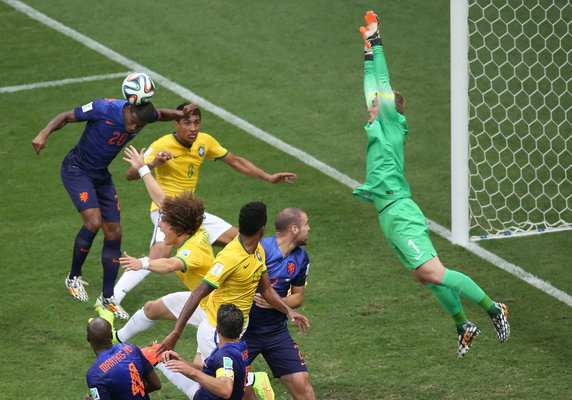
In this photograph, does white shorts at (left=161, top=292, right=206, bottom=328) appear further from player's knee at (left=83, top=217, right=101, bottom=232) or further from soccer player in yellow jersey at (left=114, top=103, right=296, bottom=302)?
player's knee at (left=83, top=217, right=101, bottom=232)

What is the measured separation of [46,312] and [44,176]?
386 centimetres

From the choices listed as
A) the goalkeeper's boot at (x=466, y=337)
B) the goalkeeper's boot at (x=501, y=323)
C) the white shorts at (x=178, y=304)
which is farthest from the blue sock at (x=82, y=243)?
the goalkeeper's boot at (x=501, y=323)

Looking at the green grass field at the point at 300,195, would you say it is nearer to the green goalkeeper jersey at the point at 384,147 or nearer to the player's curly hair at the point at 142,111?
the green goalkeeper jersey at the point at 384,147

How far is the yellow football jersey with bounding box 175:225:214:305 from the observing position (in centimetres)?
767

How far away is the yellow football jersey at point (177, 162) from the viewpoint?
10133mm

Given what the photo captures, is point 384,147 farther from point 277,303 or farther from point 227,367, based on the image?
point 227,367

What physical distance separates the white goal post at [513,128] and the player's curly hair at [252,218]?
4.56 m

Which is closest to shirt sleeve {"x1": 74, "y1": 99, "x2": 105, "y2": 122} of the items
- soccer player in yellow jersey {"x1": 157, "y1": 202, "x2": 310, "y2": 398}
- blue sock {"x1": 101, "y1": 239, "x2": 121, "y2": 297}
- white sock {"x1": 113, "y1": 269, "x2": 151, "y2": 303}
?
blue sock {"x1": 101, "y1": 239, "x2": 121, "y2": 297}

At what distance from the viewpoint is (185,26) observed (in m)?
→ 18.2

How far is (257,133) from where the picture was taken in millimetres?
14602

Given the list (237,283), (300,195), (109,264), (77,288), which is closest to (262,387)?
(237,283)

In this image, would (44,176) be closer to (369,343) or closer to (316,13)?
(369,343)

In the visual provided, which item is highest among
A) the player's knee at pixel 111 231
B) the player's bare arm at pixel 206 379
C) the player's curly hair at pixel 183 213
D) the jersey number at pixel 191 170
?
the player's curly hair at pixel 183 213

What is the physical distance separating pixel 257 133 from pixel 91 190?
504cm
